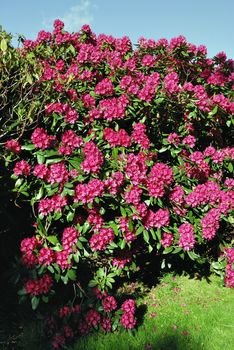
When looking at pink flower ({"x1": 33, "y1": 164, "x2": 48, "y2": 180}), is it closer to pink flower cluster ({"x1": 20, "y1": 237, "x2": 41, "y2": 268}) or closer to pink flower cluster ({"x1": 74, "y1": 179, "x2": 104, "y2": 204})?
pink flower cluster ({"x1": 74, "y1": 179, "x2": 104, "y2": 204})

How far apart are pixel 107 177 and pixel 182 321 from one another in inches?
62.0

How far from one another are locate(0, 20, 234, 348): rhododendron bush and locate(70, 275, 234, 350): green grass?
6.7 inches

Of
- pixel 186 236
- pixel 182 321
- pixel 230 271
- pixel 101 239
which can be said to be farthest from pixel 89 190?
pixel 230 271

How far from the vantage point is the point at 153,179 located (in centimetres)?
392

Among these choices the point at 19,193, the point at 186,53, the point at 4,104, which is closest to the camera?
the point at 4,104

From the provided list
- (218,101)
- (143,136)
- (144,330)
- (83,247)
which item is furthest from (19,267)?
(218,101)

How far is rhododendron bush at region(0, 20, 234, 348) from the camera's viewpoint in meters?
3.68

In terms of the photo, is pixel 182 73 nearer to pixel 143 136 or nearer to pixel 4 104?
pixel 143 136

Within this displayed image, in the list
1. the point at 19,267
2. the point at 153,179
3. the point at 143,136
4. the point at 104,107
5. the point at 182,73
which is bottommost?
the point at 19,267

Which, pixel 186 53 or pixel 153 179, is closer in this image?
pixel 153 179

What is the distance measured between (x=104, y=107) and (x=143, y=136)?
50cm

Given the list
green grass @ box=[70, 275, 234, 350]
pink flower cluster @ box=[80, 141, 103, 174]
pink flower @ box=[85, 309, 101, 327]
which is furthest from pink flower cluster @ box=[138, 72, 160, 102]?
pink flower @ box=[85, 309, 101, 327]

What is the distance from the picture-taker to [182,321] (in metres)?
3.96

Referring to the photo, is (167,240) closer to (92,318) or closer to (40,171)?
(92,318)
